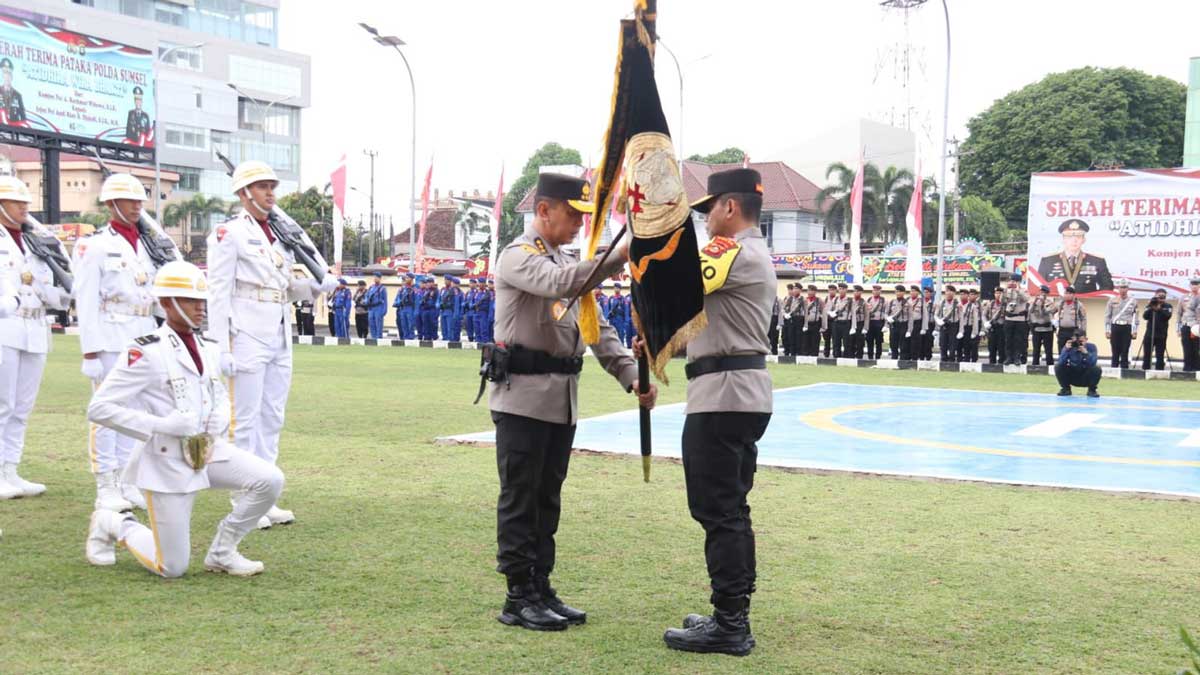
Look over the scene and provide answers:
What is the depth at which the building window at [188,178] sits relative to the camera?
263 feet

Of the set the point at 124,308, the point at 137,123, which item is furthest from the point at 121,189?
the point at 137,123

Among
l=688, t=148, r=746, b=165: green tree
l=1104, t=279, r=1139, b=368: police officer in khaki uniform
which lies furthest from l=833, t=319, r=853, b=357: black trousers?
l=688, t=148, r=746, b=165: green tree

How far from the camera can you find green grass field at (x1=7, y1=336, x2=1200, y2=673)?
449cm

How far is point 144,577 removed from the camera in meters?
5.62

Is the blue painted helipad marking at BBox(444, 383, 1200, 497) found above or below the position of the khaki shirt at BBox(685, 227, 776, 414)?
below

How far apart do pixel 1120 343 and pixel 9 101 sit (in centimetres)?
3347

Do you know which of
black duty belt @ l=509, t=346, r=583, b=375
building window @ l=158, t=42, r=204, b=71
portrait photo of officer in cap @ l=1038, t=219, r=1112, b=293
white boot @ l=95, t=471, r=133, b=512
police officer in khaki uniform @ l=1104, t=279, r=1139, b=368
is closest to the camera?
black duty belt @ l=509, t=346, r=583, b=375

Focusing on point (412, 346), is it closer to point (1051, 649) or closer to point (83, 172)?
point (1051, 649)

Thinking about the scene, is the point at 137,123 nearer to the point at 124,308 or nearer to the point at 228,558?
the point at 124,308

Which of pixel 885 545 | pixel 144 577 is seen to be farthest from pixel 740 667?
pixel 144 577

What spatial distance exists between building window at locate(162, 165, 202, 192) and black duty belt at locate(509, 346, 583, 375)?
80.2m

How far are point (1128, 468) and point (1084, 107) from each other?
53228mm

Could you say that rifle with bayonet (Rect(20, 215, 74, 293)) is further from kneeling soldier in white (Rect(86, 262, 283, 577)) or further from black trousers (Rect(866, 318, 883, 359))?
black trousers (Rect(866, 318, 883, 359))

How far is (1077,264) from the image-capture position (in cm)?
2638
